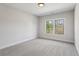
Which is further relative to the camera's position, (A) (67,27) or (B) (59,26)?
(B) (59,26)

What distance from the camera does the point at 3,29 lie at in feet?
12.8

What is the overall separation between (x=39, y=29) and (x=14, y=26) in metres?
3.23

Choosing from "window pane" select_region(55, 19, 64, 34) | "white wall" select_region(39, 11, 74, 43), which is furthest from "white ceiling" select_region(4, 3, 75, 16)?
"window pane" select_region(55, 19, 64, 34)

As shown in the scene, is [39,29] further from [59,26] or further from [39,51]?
[39,51]

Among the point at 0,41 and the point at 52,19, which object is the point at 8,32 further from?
the point at 52,19

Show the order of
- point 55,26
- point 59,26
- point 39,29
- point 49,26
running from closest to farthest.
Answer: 1. point 59,26
2. point 55,26
3. point 49,26
4. point 39,29

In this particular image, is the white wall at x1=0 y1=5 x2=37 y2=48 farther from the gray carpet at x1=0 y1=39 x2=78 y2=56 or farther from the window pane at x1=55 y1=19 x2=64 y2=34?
the window pane at x1=55 y1=19 x2=64 y2=34

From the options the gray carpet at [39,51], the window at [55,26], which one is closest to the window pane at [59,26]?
the window at [55,26]

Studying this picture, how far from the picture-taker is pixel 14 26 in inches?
182

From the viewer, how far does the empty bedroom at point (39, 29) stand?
3568 millimetres

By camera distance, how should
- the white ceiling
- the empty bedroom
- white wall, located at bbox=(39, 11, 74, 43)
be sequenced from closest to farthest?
the empty bedroom → the white ceiling → white wall, located at bbox=(39, 11, 74, 43)

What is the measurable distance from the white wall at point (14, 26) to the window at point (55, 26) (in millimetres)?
1554

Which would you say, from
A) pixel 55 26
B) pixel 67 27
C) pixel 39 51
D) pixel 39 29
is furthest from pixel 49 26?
pixel 39 51

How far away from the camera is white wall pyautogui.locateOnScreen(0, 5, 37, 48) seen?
3.90 metres
